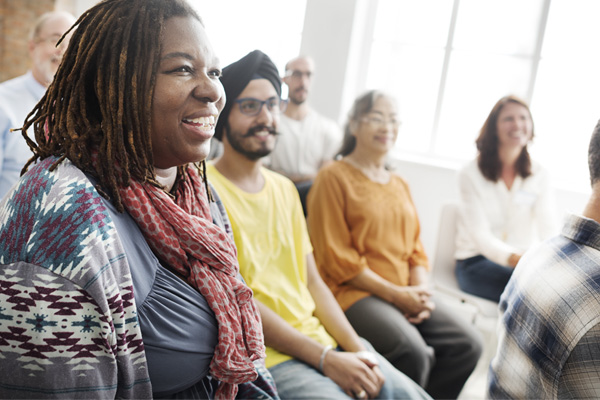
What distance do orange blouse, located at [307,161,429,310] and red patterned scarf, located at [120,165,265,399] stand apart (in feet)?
3.89

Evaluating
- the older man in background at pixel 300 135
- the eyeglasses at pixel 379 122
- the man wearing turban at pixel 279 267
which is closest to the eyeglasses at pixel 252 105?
the man wearing turban at pixel 279 267

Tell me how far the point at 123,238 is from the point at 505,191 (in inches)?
107

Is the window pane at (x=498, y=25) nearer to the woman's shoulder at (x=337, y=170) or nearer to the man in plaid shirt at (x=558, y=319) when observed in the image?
the woman's shoulder at (x=337, y=170)

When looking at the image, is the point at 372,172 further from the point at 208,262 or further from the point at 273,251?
the point at 208,262

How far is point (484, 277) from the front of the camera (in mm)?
2873

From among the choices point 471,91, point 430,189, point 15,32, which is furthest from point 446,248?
point 15,32

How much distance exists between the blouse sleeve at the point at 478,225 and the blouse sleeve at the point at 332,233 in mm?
886

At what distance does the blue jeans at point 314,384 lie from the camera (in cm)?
142

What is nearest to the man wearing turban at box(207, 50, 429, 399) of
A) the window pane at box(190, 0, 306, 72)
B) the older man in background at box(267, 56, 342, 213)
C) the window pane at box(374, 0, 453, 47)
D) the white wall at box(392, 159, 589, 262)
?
the older man in background at box(267, 56, 342, 213)

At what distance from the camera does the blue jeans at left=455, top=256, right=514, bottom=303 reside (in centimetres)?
285

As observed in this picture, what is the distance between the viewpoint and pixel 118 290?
32.4 inches

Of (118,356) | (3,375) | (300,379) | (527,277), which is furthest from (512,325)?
(3,375)

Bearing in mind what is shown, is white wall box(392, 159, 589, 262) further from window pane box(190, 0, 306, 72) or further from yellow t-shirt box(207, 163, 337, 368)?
yellow t-shirt box(207, 163, 337, 368)

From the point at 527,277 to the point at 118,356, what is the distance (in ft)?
3.12
